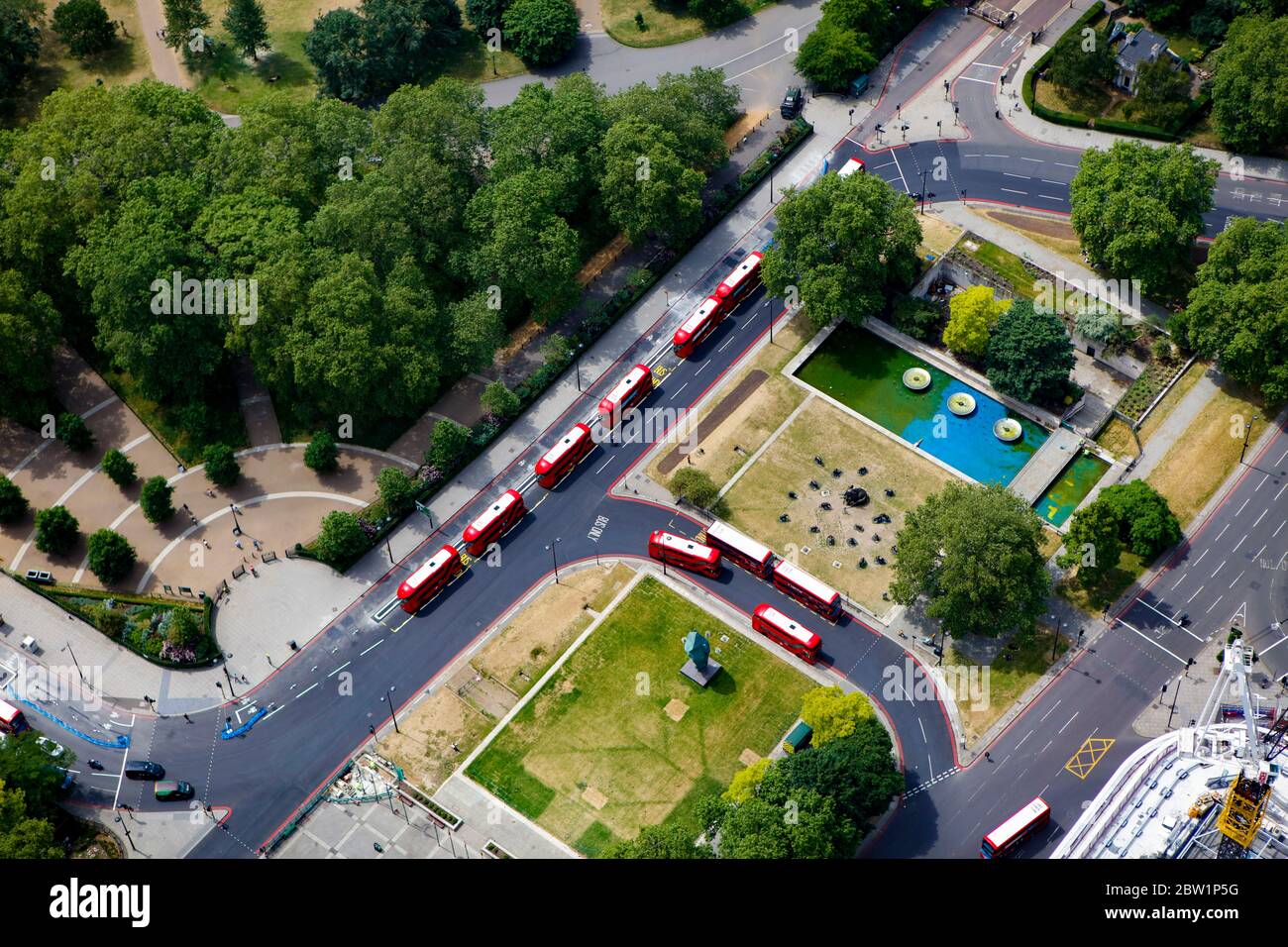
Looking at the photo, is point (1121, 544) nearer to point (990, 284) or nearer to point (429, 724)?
point (990, 284)

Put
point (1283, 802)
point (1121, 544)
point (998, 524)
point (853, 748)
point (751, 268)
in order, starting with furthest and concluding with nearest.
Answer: point (751, 268) < point (1121, 544) < point (998, 524) < point (853, 748) < point (1283, 802)

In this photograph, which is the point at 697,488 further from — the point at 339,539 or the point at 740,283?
the point at 339,539

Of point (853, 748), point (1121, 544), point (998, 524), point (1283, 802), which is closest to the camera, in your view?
point (1283, 802)

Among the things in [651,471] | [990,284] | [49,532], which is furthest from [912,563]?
[49,532]

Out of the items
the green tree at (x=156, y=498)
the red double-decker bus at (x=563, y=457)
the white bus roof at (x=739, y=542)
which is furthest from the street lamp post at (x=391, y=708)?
the white bus roof at (x=739, y=542)

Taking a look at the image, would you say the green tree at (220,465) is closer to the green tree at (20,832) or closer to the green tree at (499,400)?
the green tree at (499,400)

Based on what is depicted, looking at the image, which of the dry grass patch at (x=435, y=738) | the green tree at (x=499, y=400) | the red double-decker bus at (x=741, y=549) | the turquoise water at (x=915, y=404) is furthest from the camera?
the green tree at (x=499, y=400)
